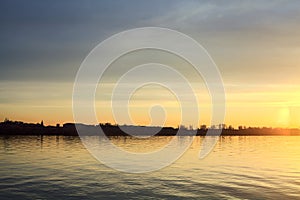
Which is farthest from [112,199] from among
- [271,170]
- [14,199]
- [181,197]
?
[271,170]

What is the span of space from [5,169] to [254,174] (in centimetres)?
4213

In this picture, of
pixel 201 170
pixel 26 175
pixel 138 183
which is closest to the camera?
pixel 138 183

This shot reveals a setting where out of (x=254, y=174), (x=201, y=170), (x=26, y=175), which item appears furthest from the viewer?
(x=201, y=170)

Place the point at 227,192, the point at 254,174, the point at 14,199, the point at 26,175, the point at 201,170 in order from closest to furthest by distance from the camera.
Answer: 1. the point at 14,199
2. the point at 227,192
3. the point at 26,175
4. the point at 254,174
5. the point at 201,170

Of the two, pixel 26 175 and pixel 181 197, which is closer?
pixel 181 197

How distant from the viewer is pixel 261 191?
4584 cm

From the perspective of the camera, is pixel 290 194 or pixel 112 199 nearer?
pixel 112 199

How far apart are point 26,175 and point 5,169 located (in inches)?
353

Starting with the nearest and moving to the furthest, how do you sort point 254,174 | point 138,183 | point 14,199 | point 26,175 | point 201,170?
point 14,199 → point 138,183 → point 26,175 → point 254,174 → point 201,170

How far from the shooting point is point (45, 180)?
2034 inches

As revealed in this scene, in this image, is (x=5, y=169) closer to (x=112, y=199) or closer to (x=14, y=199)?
(x=14, y=199)

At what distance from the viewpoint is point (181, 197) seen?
133 ft

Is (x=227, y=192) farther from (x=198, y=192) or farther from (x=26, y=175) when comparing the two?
(x=26, y=175)

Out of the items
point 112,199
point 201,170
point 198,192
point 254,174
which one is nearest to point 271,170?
point 254,174
